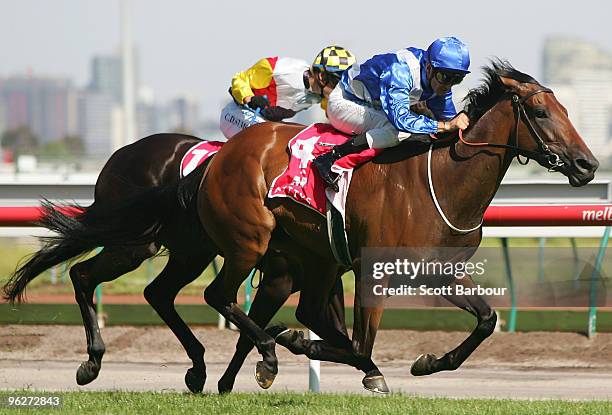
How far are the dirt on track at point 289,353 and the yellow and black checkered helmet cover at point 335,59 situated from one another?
2381 mm

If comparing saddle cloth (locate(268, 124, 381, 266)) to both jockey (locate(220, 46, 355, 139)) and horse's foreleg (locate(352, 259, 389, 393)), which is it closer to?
horse's foreleg (locate(352, 259, 389, 393))

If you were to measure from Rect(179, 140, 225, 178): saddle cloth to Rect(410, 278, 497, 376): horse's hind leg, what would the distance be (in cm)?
194

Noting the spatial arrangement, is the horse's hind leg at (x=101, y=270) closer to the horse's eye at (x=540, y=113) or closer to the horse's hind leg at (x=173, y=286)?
the horse's hind leg at (x=173, y=286)

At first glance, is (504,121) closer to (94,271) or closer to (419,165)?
(419,165)

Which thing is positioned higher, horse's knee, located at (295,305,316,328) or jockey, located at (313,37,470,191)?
jockey, located at (313,37,470,191)

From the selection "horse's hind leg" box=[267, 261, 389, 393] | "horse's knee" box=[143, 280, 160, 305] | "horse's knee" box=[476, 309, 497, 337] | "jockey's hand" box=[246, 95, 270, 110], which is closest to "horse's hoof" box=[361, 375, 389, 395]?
"horse's hind leg" box=[267, 261, 389, 393]

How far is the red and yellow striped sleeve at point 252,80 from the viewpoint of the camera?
23.5 ft

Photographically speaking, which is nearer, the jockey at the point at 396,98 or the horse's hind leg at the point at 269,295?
the jockey at the point at 396,98

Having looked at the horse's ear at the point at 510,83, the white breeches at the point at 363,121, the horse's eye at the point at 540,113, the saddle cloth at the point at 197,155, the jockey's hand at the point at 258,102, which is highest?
the horse's ear at the point at 510,83

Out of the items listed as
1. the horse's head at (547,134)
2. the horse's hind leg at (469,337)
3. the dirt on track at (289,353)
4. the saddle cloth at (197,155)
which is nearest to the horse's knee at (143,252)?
the saddle cloth at (197,155)

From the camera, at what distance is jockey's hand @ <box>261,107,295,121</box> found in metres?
7.04

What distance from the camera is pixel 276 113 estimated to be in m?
7.04

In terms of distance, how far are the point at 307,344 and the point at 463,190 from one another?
1.09 meters

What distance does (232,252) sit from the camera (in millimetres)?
5992
